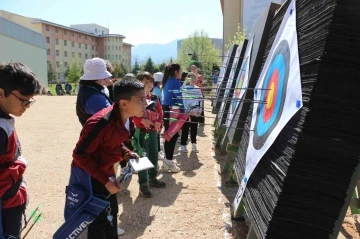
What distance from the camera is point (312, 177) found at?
181 cm

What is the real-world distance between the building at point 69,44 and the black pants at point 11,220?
70.0 metres

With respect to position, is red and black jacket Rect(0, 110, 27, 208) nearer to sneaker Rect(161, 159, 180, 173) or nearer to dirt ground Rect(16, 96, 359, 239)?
dirt ground Rect(16, 96, 359, 239)

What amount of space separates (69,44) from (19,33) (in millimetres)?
46766

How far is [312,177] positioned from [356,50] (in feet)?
2.24

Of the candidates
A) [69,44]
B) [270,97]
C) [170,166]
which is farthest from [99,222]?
[69,44]

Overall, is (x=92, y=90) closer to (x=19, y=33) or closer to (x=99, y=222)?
(x=99, y=222)

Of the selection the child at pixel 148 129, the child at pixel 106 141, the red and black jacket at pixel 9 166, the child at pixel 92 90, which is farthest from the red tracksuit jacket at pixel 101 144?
the child at pixel 148 129

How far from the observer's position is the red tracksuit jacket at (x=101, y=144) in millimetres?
2391

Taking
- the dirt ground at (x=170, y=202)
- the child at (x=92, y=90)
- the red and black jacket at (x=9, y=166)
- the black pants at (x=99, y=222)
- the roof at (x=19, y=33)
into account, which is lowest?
the dirt ground at (x=170, y=202)

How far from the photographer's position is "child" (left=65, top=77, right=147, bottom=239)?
2.40 m

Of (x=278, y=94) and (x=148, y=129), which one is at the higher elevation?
(x=278, y=94)

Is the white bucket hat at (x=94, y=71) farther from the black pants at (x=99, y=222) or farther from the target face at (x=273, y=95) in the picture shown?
the target face at (x=273, y=95)

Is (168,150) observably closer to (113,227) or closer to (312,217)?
(113,227)

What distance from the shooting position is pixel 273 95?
2.48 meters
